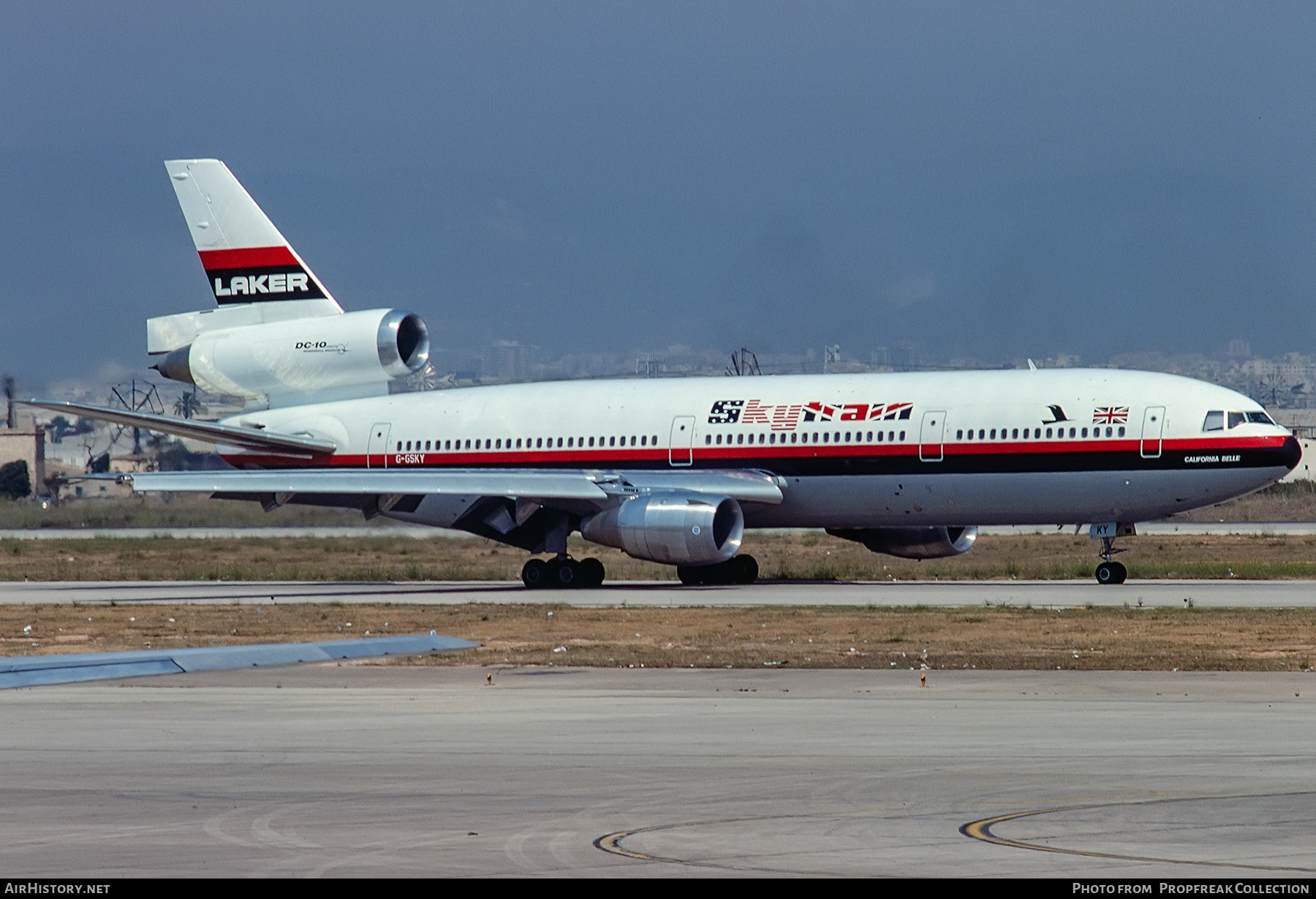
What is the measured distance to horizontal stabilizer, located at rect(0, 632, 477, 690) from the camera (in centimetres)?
1198

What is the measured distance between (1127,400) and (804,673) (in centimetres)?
1672

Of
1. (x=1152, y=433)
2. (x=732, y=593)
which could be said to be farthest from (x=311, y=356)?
(x=1152, y=433)

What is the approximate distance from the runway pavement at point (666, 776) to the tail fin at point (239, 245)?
24610mm

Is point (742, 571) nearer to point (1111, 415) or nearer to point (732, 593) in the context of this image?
point (732, 593)

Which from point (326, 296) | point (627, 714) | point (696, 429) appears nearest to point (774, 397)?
point (696, 429)

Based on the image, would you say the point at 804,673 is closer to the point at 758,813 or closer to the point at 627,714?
the point at 627,714

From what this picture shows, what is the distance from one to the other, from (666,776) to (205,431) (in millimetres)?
29113

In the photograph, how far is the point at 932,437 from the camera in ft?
112

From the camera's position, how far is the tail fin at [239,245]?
136 feet

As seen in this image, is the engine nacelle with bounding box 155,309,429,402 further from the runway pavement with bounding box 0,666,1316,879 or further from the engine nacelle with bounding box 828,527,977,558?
the runway pavement with bounding box 0,666,1316,879

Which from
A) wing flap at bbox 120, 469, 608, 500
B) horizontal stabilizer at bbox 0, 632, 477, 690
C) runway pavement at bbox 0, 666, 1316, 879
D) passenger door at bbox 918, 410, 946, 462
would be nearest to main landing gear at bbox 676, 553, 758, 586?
wing flap at bbox 120, 469, 608, 500

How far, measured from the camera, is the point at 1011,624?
23.8 metres

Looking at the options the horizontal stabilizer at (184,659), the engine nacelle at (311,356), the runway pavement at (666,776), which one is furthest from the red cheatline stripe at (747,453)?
the horizontal stabilizer at (184,659)

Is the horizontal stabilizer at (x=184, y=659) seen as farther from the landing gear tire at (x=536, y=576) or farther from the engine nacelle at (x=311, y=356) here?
the engine nacelle at (x=311, y=356)
